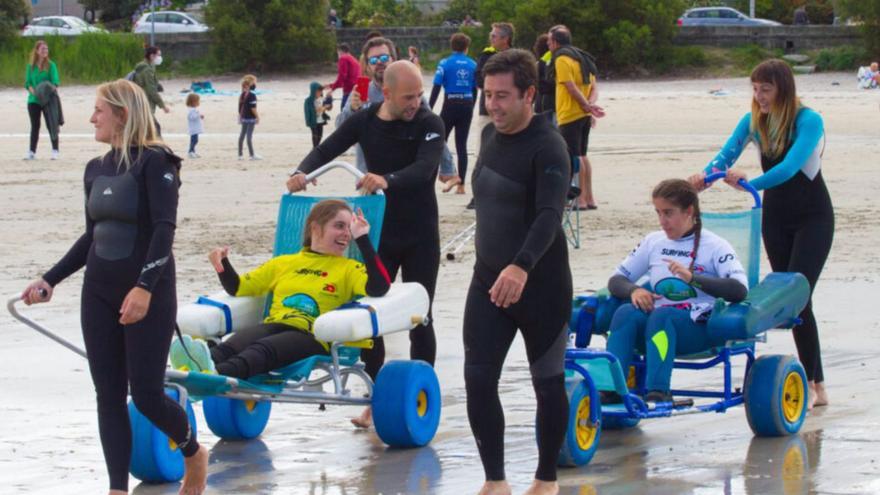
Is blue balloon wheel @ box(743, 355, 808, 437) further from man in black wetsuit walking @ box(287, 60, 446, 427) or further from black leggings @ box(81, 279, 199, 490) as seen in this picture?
black leggings @ box(81, 279, 199, 490)

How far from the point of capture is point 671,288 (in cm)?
696

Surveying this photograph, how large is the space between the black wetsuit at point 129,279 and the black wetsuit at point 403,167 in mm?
1739

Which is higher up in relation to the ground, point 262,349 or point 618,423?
point 262,349

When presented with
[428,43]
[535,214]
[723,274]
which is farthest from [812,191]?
[428,43]

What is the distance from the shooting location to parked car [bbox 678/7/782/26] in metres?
52.2

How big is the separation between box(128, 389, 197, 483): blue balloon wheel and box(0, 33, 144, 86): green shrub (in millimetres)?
39933

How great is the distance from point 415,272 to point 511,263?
1838 millimetres

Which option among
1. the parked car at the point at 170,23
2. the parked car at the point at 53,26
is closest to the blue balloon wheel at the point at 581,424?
the parked car at the point at 53,26

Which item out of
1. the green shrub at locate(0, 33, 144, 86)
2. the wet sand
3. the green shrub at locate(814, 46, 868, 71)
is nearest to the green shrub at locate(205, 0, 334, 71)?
the green shrub at locate(0, 33, 144, 86)

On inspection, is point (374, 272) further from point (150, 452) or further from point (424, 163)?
point (150, 452)

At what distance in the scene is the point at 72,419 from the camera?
7.47 m

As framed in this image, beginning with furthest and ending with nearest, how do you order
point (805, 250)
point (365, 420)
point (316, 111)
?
1. point (316, 111)
2. point (805, 250)
3. point (365, 420)

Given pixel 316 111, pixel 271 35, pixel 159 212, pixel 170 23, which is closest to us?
pixel 159 212

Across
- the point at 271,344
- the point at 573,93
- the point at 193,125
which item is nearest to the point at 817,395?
the point at 271,344
